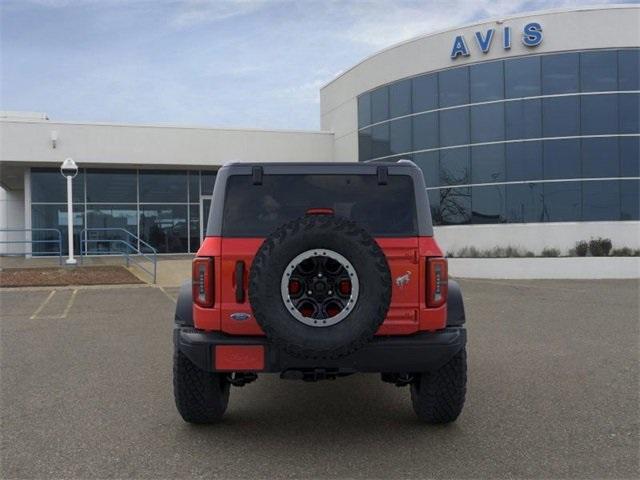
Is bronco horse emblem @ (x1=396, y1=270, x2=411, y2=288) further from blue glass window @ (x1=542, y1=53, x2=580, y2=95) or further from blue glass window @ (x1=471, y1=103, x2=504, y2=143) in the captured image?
blue glass window @ (x1=542, y1=53, x2=580, y2=95)

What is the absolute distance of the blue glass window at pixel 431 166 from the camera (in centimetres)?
2183

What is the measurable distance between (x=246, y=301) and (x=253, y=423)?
48.4 inches

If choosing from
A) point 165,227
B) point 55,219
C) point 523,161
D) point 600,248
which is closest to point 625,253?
point 600,248

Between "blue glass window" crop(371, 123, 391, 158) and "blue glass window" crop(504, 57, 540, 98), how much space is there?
16.5 ft

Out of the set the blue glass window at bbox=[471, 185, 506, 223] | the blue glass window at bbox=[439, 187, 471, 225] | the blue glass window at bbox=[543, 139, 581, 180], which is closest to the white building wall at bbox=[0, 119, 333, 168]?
the blue glass window at bbox=[439, 187, 471, 225]

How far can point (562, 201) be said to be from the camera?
64.8 ft

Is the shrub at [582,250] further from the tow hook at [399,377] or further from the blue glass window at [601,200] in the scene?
the tow hook at [399,377]

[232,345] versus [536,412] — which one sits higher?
[232,345]

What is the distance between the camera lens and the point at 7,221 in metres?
33.5

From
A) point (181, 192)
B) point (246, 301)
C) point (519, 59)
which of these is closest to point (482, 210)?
point (519, 59)

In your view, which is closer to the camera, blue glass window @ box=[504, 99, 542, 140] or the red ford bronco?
the red ford bronco

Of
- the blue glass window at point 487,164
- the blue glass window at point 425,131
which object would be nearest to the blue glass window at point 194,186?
the blue glass window at point 425,131

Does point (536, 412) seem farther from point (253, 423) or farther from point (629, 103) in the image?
point (629, 103)

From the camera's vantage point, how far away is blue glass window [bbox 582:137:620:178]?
19.5 m
